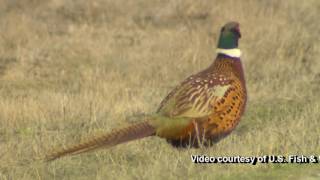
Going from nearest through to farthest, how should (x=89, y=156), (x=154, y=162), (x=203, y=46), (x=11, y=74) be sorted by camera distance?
(x=154, y=162)
(x=89, y=156)
(x=11, y=74)
(x=203, y=46)

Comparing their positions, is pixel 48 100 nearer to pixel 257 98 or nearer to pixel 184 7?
pixel 257 98

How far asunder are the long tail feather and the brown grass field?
231 mm

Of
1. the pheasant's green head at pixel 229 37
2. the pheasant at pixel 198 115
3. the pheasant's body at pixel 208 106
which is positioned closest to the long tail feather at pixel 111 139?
the pheasant at pixel 198 115

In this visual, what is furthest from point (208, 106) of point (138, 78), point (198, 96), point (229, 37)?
point (138, 78)

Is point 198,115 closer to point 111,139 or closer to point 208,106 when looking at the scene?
point 208,106

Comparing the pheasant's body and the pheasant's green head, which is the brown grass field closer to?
the pheasant's body

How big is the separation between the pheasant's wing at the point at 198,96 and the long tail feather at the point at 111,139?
0.26 metres

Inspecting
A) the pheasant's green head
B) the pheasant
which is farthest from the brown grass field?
the pheasant's green head

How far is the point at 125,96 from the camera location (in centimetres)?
1029

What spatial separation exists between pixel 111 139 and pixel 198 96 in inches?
34.5

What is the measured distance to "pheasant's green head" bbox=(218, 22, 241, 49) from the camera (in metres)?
6.97

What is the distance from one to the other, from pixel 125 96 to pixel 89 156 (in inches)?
135

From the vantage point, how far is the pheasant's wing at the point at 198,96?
21.2 ft

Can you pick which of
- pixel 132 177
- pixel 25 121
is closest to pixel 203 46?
pixel 25 121
